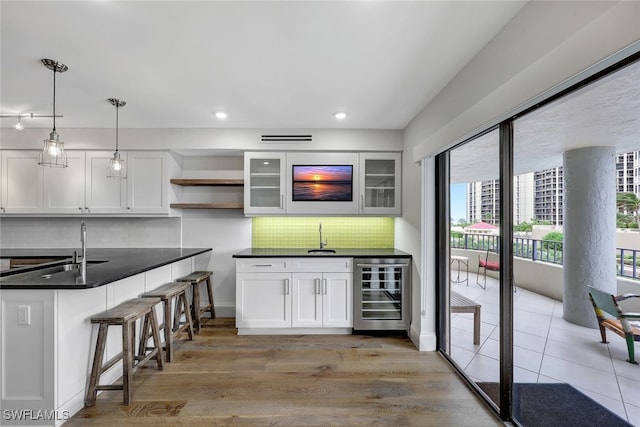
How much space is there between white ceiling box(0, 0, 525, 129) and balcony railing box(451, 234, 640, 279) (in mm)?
1310

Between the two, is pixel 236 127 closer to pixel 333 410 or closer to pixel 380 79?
pixel 380 79

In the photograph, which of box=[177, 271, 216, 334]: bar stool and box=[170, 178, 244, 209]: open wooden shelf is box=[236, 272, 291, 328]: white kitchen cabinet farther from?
box=[170, 178, 244, 209]: open wooden shelf

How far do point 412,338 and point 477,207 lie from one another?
1739mm

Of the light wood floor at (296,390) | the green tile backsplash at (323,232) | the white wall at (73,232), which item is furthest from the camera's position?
the green tile backsplash at (323,232)

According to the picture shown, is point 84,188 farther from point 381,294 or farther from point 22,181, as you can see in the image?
point 381,294

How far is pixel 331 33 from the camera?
1.78m

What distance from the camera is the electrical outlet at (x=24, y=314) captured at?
1894mm

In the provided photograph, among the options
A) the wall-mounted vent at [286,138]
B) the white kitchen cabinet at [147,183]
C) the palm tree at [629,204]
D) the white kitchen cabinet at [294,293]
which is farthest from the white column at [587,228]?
the white kitchen cabinet at [147,183]

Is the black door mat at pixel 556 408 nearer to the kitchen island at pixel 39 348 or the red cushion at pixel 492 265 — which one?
the red cushion at pixel 492 265

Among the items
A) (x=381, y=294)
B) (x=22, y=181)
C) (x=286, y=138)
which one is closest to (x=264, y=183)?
(x=286, y=138)

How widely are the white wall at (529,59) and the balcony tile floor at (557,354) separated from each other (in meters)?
1.16

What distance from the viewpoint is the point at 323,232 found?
13.4 feet

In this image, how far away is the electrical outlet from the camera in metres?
1.89

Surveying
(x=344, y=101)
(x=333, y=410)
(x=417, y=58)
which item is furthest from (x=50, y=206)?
(x=417, y=58)
